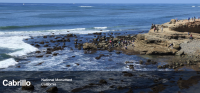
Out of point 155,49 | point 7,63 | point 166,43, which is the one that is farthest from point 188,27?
point 7,63

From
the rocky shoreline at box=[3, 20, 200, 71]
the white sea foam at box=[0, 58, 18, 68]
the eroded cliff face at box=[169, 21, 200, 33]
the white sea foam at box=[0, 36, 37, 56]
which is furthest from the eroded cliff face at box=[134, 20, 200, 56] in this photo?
the white sea foam at box=[0, 58, 18, 68]

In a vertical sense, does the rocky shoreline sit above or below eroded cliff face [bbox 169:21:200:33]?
below

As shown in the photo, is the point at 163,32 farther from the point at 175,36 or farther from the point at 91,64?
the point at 91,64

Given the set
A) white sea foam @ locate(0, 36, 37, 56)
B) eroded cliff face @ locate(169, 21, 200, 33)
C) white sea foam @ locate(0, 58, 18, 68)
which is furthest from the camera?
eroded cliff face @ locate(169, 21, 200, 33)

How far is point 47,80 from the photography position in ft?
85.6

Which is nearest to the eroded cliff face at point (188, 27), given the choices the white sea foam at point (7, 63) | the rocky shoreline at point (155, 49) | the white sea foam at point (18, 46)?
the rocky shoreline at point (155, 49)

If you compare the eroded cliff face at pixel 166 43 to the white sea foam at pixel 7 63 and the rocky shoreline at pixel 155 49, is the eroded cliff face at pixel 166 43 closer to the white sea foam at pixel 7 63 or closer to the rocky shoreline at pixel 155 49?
the rocky shoreline at pixel 155 49

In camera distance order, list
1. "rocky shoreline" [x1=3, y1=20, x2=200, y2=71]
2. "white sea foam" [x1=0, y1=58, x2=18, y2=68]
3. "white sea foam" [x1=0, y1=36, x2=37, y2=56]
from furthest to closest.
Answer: "white sea foam" [x1=0, y1=36, x2=37, y2=56]
"white sea foam" [x1=0, y1=58, x2=18, y2=68]
"rocky shoreline" [x1=3, y1=20, x2=200, y2=71]

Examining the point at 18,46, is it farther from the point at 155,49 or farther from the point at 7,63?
the point at 155,49

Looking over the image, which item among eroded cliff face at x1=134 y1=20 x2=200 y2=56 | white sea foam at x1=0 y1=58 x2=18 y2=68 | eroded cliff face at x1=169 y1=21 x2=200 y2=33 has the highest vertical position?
eroded cliff face at x1=169 y1=21 x2=200 y2=33

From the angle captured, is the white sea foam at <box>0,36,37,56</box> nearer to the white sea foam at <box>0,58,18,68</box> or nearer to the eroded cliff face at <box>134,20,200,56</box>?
the white sea foam at <box>0,58,18,68</box>

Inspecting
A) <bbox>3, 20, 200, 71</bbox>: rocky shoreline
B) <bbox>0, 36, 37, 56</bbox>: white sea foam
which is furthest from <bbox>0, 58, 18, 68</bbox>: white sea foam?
<bbox>0, 36, 37, 56</bbox>: white sea foam

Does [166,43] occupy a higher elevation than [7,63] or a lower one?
higher

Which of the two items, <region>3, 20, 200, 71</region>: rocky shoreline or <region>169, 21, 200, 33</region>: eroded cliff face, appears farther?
<region>169, 21, 200, 33</region>: eroded cliff face
